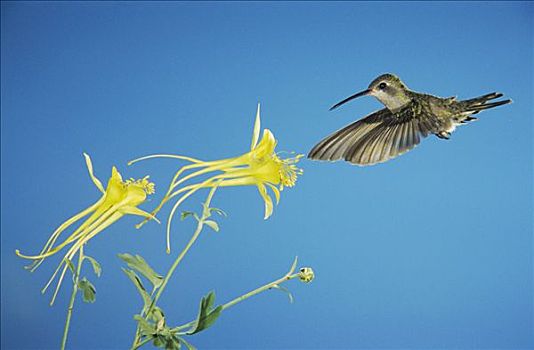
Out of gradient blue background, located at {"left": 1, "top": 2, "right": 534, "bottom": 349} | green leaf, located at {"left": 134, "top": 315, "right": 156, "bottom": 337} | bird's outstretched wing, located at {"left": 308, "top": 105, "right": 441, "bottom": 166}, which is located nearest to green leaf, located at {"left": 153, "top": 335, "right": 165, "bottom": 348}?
green leaf, located at {"left": 134, "top": 315, "right": 156, "bottom": 337}

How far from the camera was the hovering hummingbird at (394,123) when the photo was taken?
2.12m

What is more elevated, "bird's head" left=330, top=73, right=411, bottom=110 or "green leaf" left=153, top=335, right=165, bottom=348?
"bird's head" left=330, top=73, right=411, bottom=110

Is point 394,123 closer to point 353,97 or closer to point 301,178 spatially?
point 353,97

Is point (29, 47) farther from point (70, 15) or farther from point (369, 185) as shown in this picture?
point (369, 185)

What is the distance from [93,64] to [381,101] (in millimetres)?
1073

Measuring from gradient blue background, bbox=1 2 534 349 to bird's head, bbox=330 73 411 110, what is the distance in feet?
0.25

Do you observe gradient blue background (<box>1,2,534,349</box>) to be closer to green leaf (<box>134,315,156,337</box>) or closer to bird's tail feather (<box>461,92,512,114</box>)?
bird's tail feather (<box>461,92,512,114</box>)

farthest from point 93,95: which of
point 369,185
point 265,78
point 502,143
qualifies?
point 502,143

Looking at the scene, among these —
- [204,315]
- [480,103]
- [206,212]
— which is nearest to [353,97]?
[480,103]

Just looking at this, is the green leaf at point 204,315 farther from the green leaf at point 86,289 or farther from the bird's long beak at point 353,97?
the bird's long beak at point 353,97

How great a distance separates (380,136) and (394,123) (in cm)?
6

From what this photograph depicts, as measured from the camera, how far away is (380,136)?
2154mm

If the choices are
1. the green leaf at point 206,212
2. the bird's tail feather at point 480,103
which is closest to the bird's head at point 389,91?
the bird's tail feather at point 480,103

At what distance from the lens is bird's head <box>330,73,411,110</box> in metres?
2.20
